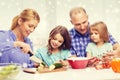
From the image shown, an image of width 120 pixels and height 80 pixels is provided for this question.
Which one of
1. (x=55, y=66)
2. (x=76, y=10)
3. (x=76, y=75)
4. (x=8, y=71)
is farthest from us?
(x=76, y=10)

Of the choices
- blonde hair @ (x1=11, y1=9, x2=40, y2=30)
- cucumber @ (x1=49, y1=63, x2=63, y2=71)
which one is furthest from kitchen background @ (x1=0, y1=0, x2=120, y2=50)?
cucumber @ (x1=49, y1=63, x2=63, y2=71)

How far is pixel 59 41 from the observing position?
5.72 feet

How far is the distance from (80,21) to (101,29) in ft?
0.51

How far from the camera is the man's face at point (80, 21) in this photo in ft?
5.77

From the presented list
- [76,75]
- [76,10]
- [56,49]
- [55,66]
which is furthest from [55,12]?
[76,75]

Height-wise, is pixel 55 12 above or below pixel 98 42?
above

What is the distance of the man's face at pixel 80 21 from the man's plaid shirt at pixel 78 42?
31 millimetres

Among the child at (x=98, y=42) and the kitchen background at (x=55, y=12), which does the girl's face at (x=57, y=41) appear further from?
the child at (x=98, y=42)

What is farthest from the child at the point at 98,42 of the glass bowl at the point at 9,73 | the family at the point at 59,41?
the glass bowl at the point at 9,73

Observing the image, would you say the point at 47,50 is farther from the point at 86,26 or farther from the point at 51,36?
the point at 86,26

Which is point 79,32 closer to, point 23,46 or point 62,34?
point 62,34

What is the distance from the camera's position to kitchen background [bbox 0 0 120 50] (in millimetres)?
1657

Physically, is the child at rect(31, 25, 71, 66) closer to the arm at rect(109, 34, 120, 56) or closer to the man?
the man

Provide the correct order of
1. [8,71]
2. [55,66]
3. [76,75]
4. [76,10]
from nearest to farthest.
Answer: [8,71] → [76,75] → [55,66] → [76,10]
